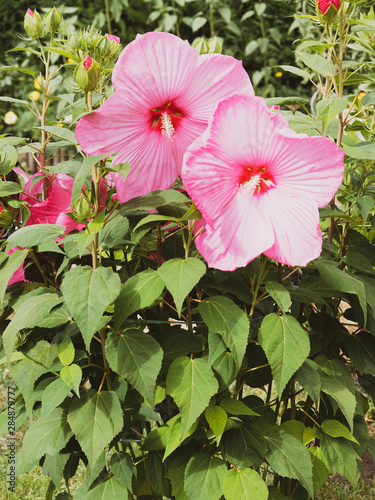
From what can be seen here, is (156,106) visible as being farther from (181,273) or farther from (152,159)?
(181,273)

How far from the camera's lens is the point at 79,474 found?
A: 7.60 feet

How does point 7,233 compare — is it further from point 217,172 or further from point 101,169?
point 217,172

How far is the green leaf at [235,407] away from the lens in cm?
120

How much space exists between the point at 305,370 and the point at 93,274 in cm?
48

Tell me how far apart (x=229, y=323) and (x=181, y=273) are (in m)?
0.14

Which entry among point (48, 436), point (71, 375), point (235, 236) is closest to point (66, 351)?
point (71, 375)

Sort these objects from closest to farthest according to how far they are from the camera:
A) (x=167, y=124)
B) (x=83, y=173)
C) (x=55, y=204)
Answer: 1. (x=83, y=173)
2. (x=167, y=124)
3. (x=55, y=204)

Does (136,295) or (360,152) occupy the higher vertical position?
(360,152)

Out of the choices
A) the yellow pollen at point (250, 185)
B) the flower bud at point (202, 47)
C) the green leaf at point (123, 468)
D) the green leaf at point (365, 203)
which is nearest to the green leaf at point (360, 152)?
the green leaf at point (365, 203)

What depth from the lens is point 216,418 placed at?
3.89 ft

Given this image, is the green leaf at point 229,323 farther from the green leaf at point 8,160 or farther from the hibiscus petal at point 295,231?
the green leaf at point 8,160

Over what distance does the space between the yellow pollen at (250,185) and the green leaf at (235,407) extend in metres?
0.42

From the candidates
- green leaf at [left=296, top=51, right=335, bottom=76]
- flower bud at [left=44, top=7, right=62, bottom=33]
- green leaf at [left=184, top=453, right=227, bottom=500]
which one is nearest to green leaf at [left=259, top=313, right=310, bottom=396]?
green leaf at [left=184, top=453, right=227, bottom=500]

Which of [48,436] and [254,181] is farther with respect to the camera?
[48,436]
